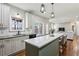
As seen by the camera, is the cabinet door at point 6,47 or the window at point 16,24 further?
the window at point 16,24

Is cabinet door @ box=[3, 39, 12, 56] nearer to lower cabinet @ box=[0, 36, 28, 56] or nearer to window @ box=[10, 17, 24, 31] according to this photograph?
lower cabinet @ box=[0, 36, 28, 56]

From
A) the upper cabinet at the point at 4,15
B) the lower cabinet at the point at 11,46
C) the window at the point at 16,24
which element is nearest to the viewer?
the lower cabinet at the point at 11,46

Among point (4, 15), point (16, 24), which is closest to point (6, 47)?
point (4, 15)

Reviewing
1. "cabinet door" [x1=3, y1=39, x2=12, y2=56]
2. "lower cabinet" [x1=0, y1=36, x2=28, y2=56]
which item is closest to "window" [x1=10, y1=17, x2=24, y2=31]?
"lower cabinet" [x1=0, y1=36, x2=28, y2=56]

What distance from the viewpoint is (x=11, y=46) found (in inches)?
149

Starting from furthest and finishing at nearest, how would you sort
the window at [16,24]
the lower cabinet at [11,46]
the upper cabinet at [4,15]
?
the window at [16,24], the upper cabinet at [4,15], the lower cabinet at [11,46]

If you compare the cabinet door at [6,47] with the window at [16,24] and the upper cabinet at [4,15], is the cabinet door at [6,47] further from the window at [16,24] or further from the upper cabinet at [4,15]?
the window at [16,24]

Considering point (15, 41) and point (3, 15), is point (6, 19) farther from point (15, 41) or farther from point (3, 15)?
point (15, 41)

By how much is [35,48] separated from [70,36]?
330 inches

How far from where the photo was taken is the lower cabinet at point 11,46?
334cm

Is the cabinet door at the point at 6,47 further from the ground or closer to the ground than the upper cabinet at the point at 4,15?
closer to the ground

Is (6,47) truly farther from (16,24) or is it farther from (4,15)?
(16,24)

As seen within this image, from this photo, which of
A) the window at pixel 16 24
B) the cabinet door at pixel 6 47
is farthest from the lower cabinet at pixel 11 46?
the window at pixel 16 24

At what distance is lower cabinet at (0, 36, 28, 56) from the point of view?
132 inches
